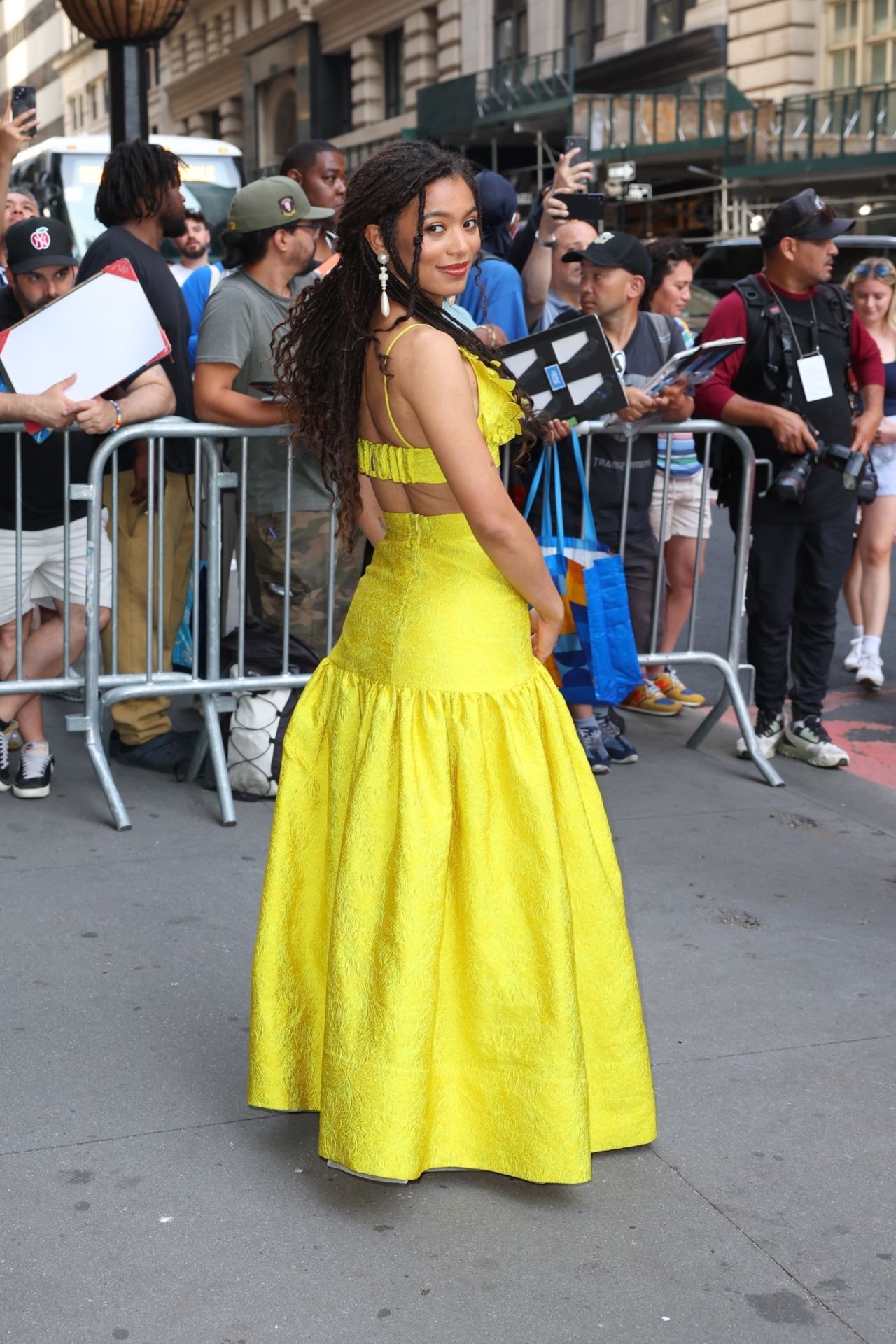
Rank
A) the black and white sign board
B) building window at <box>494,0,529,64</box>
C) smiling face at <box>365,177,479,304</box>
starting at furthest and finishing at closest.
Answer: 1. building window at <box>494,0,529,64</box>
2. the black and white sign board
3. smiling face at <box>365,177,479,304</box>

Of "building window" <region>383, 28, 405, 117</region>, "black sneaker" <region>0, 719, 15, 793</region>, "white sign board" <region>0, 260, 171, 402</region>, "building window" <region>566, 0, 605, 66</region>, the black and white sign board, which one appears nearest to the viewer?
"white sign board" <region>0, 260, 171, 402</region>

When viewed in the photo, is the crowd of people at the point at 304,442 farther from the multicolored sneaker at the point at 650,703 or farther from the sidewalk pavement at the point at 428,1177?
the sidewalk pavement at the point at 428,1177

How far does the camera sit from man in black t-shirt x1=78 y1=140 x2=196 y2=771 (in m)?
5.83

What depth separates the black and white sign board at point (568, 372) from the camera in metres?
5.24

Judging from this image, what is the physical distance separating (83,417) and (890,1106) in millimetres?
3291

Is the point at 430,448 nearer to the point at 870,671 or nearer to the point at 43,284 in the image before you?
the point at 43,284

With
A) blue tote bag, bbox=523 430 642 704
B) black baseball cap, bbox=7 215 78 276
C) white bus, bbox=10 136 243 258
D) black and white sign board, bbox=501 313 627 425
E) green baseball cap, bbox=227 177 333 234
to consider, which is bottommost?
blue tote bag, bbox=523 430 642 704

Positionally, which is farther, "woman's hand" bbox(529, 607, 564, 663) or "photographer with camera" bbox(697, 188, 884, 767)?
"photographer with camera" bbox(697, 188, 884, 767)

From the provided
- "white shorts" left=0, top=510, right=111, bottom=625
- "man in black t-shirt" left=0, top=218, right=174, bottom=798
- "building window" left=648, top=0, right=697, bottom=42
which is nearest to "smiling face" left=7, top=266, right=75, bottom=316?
→ "man in black t-shirt" left=0, top=218, right=174, bottom=798

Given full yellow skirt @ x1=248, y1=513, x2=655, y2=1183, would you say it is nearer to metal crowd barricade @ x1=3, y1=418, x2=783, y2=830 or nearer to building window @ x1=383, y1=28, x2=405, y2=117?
metal crowd barricade @ x1=3, y1=418, x2=783, y2=830

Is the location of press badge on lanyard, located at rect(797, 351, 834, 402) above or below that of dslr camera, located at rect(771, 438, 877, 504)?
above

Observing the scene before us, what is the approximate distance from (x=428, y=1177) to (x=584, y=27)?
3306cm

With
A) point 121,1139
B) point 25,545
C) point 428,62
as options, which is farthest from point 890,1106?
point 428,62

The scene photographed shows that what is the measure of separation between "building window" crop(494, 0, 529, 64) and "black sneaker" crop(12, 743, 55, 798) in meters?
31.2
